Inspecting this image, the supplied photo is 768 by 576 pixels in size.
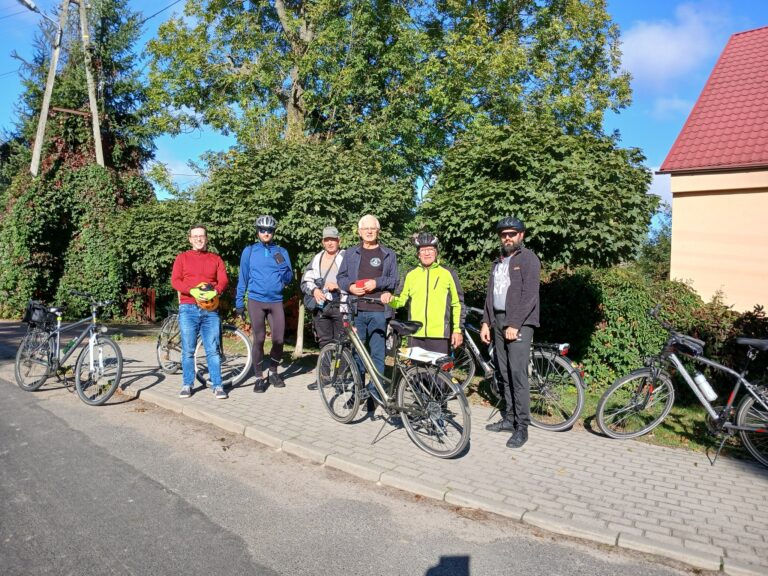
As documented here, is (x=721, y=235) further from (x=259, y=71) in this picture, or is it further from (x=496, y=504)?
(x=259, y=71)

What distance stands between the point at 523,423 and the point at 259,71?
50.6 ft

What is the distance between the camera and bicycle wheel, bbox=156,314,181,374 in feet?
25.7

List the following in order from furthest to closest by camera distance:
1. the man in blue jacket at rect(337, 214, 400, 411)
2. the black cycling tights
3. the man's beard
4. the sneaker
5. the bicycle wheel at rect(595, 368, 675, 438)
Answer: the sneaker → the black cycling tights → the man in blue jacket at rect(337, 214, 400, 411) → the bicycle wheel at rect(595, 368, 675, 438) → the man's beard

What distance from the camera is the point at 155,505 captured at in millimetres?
3742

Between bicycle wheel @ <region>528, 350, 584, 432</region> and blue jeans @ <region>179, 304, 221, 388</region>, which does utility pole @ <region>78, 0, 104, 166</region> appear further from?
bicycle wheel @ <region>528, 350, 584, 432</region>

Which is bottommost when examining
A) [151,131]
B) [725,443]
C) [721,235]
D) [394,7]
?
[725,443]

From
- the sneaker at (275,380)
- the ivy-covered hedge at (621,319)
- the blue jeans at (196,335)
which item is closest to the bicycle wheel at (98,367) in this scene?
the blue jeans at (196,335)

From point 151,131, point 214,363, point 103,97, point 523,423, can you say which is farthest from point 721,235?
point 103,97

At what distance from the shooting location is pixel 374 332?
5605 millimetres

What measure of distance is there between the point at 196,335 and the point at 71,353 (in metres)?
1.60

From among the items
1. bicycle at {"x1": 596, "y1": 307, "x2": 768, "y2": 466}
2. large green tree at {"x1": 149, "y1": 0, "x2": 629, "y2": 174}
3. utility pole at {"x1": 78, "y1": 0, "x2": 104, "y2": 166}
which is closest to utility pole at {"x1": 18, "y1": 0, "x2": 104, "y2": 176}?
utility pole at {"x1": 78, "y1": 0, "x2": 104, "y2": 166}

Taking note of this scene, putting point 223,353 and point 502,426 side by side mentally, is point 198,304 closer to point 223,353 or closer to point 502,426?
point 223,353

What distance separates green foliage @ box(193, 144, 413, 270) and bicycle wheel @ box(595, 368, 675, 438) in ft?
15.1

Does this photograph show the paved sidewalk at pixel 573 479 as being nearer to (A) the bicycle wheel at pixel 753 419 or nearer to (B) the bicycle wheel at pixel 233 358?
(A) the bicycle wheel at pixel 753 419
